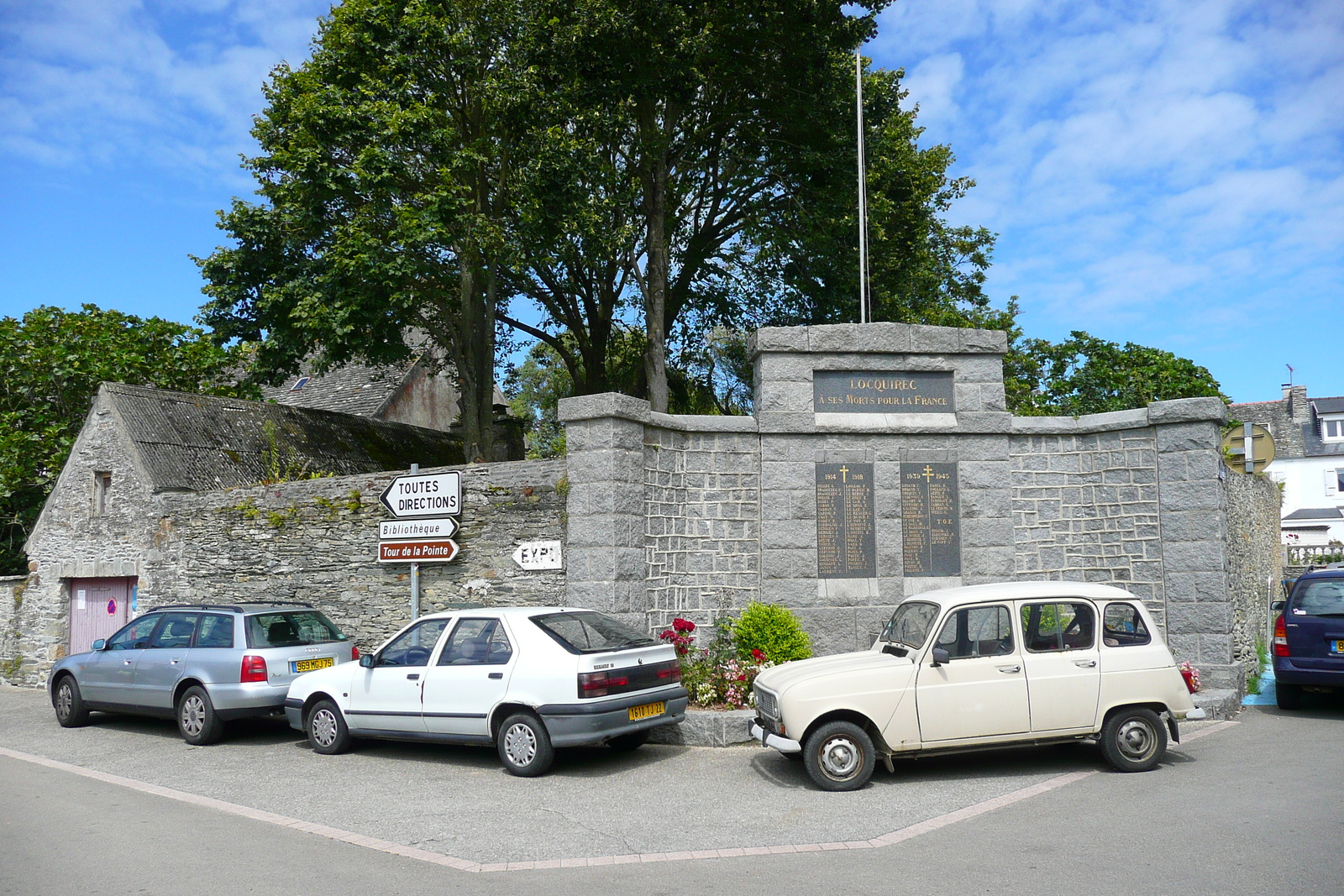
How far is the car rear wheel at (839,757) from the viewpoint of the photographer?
7684mm

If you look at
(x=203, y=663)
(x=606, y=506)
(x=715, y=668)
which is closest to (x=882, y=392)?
(x=606, y=506)

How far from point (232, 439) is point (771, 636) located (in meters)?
11.3

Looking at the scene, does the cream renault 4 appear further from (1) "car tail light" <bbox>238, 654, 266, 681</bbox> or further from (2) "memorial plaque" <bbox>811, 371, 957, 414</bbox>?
(1) "car tail light" <bbox>238, 654, 266, 681</bbox>

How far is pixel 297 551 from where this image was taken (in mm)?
13906

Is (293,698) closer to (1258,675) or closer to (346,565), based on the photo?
(346,565)

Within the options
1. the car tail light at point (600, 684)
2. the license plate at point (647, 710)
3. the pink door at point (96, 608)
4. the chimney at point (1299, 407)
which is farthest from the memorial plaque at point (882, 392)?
the chimney at point (1299, 407)

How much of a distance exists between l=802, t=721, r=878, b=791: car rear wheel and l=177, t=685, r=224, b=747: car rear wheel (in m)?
6.87

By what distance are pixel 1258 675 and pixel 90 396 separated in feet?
75.6

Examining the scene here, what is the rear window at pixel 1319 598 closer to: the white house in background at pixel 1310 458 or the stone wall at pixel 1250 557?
the stone wall at pixel 1250 557

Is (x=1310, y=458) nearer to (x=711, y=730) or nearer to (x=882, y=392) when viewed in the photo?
(x=882, y=392)

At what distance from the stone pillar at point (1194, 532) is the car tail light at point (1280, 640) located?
0.63 meters

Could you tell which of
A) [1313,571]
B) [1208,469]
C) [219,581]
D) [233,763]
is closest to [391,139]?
[219,581]

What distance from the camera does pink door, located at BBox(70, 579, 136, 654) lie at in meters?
16.0

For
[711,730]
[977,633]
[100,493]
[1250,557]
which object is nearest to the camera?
[977,633]
